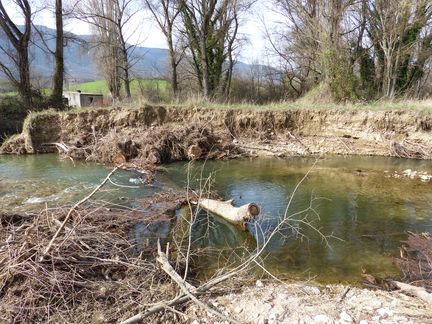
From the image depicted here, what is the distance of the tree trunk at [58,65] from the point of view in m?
18.2

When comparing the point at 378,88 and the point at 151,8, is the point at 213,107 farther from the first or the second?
the point at 151,8

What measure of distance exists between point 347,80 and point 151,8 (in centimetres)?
1396

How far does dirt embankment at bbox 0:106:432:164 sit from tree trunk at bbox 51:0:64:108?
13.3 feet

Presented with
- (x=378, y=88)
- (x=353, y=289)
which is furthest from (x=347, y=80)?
(x=353, y=289)

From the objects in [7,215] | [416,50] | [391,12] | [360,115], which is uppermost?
[391,12]

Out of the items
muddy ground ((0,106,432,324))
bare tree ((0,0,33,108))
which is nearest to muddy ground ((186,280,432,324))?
muddy ground ((0,106,432,324))

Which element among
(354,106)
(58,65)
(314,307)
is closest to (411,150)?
(354,106)

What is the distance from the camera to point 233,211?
6383 mm

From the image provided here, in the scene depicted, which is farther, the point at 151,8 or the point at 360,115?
the point at 151,8

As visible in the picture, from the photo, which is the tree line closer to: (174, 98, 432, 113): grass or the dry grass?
(174, 98, 432, 113): grass

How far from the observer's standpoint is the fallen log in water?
19.9ft

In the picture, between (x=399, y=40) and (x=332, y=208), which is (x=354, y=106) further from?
(x=332, y=208)

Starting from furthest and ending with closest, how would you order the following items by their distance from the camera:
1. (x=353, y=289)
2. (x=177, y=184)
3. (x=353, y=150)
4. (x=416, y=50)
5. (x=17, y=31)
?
(x=416, y=50) → (x=17, y=31) → (x=353, y=150) → (x=177, y=184) → (x=353, y=289)

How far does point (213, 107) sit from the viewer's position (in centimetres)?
1528
